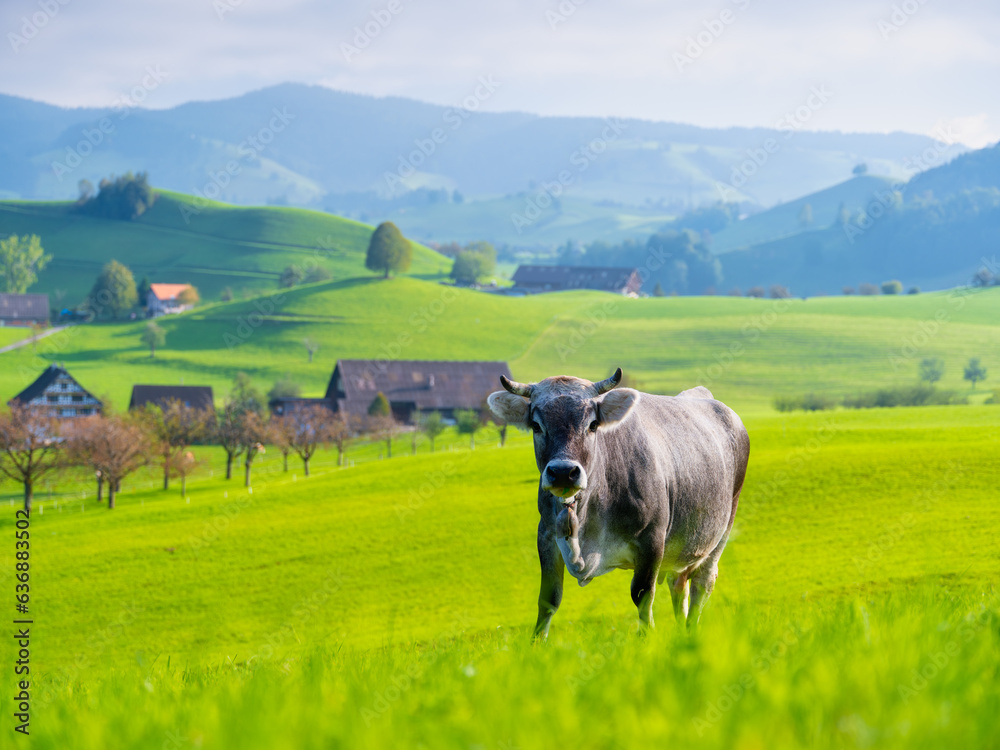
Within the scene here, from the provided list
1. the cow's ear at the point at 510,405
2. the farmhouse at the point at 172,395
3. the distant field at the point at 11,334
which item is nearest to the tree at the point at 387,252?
the distant field at the point at 11,334

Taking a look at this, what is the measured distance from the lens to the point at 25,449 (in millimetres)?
68188

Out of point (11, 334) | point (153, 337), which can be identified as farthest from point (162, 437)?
point (11, 334)

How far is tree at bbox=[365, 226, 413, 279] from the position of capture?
176 m

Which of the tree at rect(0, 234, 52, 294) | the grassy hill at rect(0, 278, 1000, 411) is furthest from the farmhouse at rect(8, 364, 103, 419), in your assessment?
the tree at rect(0, 234, 52, 294)

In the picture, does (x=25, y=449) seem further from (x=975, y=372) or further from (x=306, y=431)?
(x=975, y=372)

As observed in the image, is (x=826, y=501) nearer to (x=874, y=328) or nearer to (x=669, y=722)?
(x=669, y=722)

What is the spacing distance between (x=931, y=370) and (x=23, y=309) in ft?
507

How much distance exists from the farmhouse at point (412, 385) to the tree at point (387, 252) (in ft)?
228

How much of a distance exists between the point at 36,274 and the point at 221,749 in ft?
707

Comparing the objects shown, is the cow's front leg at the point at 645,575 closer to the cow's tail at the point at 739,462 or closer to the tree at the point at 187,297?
the cow's tail at the point at 739,462

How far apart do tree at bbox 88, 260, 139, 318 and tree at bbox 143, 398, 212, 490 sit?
81.0 metres

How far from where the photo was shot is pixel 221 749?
336 cm

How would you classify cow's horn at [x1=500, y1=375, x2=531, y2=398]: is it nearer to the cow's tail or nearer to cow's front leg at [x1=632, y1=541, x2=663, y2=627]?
cow's front leg at [x1=632, y1=541, x2=663, y2=627]

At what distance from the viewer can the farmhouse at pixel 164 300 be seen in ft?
558
